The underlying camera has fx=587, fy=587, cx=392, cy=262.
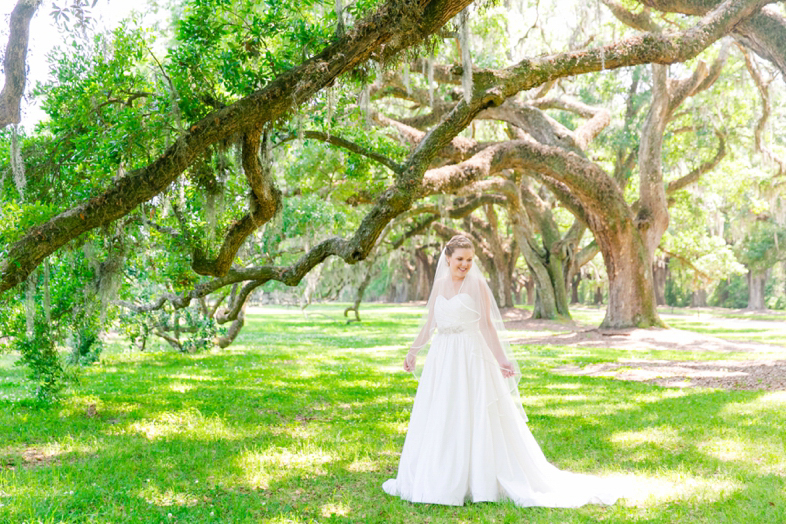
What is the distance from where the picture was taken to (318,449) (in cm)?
548

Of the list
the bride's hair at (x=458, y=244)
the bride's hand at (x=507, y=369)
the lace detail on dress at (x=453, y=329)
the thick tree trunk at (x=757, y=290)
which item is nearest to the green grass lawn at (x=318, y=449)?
the bride's hand at (x=507, y=369)

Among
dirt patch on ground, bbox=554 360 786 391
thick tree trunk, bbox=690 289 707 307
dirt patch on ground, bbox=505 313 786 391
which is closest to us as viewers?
dirt patch on ground, bbox=554 360 786 391

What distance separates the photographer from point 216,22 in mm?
5922

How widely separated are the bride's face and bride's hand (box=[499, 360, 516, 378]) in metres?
0.78

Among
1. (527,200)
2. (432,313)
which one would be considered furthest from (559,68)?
(527,200)

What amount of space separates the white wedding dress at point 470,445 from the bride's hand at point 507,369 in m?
0.15

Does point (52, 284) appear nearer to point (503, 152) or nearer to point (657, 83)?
point (503, 152)

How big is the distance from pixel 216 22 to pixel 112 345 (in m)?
12.7

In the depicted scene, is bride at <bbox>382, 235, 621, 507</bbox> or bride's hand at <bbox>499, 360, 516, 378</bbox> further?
bride's hand at <bbox>499, 360, 516, 378</bbox>

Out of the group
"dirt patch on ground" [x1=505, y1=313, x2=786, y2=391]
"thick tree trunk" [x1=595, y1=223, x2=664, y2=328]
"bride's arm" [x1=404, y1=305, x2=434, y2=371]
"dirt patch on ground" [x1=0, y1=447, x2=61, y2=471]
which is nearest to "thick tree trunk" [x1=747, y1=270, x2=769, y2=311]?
"dirt patch on ground" [x1=505, y1=313, x2=786, y2=391]

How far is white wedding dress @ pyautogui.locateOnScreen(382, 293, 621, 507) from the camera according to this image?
4.15 metres

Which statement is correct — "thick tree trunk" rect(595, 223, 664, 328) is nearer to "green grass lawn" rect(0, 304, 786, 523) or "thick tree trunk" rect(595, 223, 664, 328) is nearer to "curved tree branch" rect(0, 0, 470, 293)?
"green grass lawn" rect(0, 304, 786, 523)

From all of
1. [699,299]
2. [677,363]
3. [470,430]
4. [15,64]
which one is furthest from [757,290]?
[15,64]

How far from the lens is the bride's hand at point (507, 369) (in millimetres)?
4699
